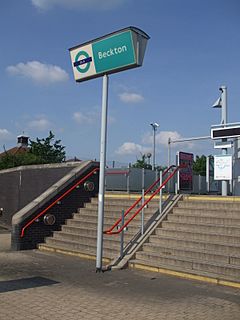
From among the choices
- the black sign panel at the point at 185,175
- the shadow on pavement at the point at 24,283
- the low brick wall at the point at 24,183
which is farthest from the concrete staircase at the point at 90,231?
the black sign panel at the point at 185,175

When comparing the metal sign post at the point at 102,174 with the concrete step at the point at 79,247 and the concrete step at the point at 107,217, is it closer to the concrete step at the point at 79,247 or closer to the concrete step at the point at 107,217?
the concrete step at the point at 79,247

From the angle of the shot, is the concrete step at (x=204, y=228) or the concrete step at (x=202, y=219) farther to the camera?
the concrete step at (x=202, y=219)

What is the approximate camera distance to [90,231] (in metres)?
A: 11.8

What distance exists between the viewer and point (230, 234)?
9.30 metres

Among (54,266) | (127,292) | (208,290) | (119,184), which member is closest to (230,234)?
(208,290)

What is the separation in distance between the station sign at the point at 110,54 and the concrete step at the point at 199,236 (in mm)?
4212

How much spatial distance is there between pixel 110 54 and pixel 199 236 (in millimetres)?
4767

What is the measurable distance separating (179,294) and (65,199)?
7196 mm

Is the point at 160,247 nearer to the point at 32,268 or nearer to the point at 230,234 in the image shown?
the point at 230,234

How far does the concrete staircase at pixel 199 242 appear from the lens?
8328mm

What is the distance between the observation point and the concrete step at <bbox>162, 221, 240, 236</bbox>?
9.36 metres

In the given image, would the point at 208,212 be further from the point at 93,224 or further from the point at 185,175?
the point at 185,175

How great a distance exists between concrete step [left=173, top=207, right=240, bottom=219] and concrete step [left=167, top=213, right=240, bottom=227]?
0.19 metres

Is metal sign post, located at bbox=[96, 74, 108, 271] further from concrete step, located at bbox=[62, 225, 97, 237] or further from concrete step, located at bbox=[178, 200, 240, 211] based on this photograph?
concrete step, located at bbox=[178, 200, 240, 211]
